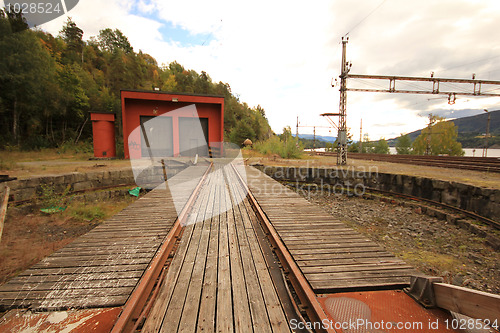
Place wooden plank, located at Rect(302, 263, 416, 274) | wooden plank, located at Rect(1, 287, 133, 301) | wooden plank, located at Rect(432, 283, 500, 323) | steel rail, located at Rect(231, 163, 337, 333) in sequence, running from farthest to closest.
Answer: wooden plank, located at Rect(302, 263, 416, 274) < wooden plank, located at Rect(1, 287, 133, 301) < steel rail, located at Rect(231, 163, 337, 333) < wooden plank, located at Rect(432, 283, 500, 323)

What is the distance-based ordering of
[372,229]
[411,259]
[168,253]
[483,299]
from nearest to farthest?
[483,299] → [168,253] → [411,259] → [372,229]

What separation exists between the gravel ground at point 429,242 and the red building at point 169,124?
1061 centimetres

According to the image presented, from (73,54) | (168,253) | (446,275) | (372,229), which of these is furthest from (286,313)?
(73,54)

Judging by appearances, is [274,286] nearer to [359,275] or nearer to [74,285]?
[359,275]

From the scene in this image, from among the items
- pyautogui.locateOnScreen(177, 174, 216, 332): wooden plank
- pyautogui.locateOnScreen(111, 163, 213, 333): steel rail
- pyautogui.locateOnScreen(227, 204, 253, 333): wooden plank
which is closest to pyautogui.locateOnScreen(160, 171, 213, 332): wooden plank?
pyautogui.locateOnScreen(177, 174, 216, 332): wooden plank

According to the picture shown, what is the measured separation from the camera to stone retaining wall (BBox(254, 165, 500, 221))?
6.37 m

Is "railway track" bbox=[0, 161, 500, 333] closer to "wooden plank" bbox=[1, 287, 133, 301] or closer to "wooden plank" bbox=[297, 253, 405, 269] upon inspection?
"wooden plank" bbox=[297, 253, 405, 269]

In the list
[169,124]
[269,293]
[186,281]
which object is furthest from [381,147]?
[186,281]

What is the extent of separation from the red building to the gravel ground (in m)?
10.6

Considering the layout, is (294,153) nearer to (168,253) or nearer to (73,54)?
(168,253)

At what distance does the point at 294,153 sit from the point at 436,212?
10576 millimetres

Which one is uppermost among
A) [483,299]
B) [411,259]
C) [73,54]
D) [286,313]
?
[73,54]

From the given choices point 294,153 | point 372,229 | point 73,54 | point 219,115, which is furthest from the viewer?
point 73,54

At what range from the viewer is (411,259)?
4.58 metres
